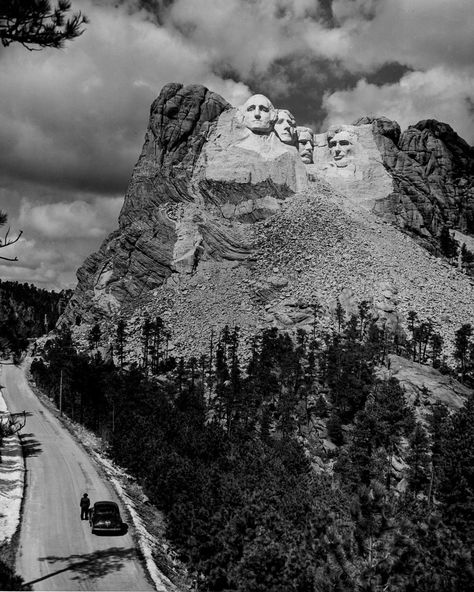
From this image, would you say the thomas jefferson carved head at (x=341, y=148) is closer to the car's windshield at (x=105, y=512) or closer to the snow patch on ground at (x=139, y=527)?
the snow patch on ground at (x=139, y=527)

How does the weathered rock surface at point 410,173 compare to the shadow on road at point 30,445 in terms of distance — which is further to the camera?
the weathered rock surface at point 410,173

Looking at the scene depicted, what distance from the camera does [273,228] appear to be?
428ft

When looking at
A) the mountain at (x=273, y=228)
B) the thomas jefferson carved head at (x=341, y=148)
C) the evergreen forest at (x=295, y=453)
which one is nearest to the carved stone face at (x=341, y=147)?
the thomas jefferson carved head at (x=341, y=148)

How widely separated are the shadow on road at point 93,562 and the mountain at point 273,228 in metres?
77.3

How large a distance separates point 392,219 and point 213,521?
129 metres

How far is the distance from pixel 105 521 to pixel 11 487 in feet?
35.6

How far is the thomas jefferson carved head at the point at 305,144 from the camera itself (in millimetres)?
151750

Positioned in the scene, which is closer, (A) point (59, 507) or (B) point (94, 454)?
(A) point (59, 507)

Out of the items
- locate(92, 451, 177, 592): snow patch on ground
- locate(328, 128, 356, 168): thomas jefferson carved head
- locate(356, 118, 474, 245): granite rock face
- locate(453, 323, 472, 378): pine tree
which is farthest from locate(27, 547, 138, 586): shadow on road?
locate(328, 128, 356, 168): thomas jefferson carved head

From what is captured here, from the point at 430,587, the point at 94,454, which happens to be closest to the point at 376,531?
the point at 430,587

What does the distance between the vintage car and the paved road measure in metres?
0.37

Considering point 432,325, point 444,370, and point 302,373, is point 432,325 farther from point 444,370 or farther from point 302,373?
point 302,373

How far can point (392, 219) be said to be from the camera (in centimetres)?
14288

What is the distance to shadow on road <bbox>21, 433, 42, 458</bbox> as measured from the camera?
148 feet
